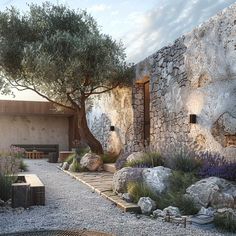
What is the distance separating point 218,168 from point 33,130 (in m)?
12.7

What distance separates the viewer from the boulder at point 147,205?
4766 mm

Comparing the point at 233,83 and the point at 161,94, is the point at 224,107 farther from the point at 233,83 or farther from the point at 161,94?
the point at 161,94

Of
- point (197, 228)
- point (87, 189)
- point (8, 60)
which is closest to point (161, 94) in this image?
point (87, 189)

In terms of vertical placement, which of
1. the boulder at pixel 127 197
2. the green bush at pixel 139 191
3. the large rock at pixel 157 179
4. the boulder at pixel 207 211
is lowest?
the boulder at pixel 207 211

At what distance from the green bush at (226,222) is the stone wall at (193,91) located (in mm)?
2437

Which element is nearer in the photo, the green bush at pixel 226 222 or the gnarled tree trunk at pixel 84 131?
the green bush at pixel 226 222

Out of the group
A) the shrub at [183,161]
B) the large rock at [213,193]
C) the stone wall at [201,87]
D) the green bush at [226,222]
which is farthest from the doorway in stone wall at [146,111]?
the green bush at [226,222]

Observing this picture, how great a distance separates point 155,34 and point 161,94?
1564 mm

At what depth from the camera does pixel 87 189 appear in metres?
6.90

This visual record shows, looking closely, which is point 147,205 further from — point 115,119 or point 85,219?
point 115,119

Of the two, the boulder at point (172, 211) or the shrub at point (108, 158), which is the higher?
the shrub at point (108, 158)

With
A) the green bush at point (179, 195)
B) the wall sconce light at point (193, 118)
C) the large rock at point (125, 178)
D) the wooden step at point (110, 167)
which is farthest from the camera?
the wooden step at point (110, 167)

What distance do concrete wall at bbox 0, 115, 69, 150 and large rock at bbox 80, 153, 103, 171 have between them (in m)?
7.28

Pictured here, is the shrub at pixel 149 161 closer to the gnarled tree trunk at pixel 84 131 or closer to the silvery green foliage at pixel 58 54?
the silvery green foliage at pixel 58 54
